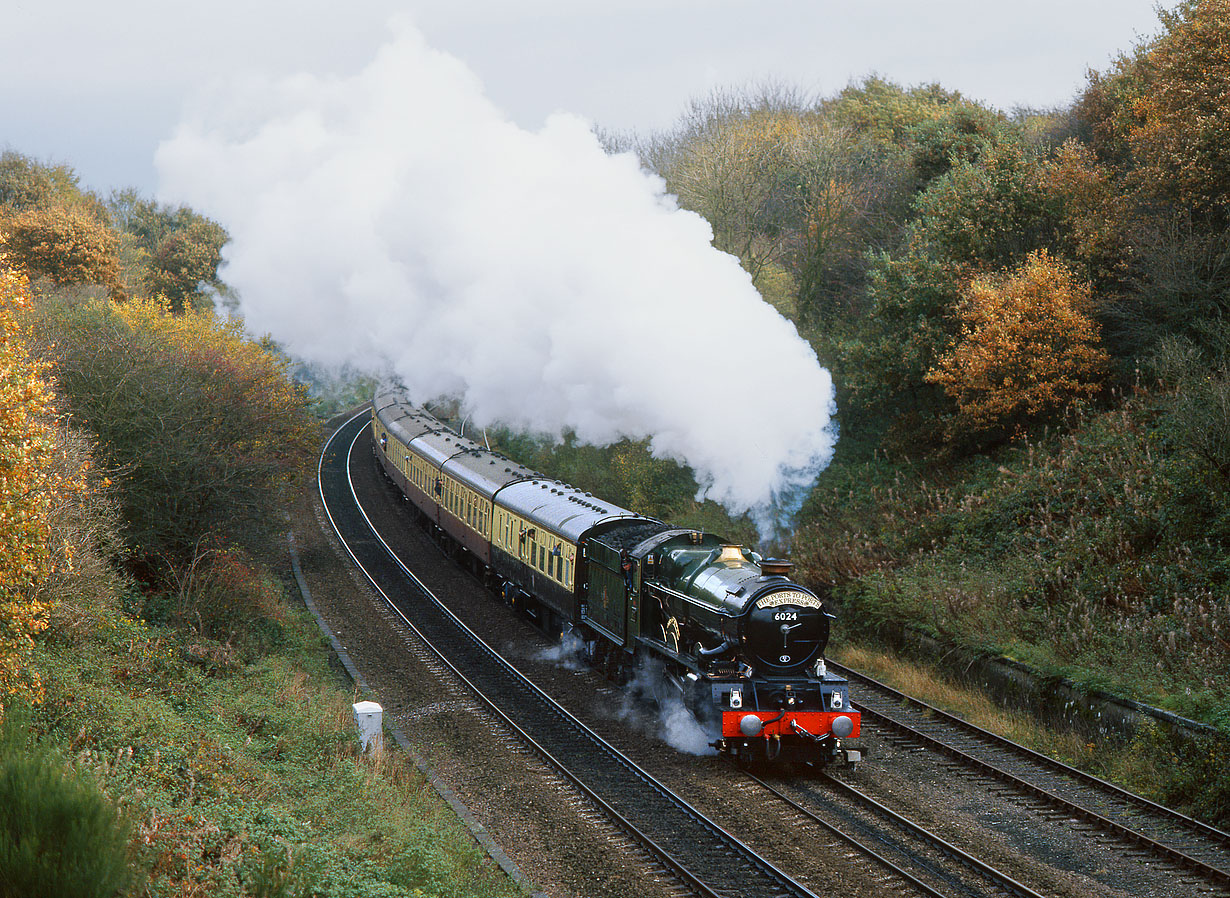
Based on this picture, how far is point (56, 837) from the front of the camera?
670 cm

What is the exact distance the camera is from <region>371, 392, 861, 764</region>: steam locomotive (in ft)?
39.8

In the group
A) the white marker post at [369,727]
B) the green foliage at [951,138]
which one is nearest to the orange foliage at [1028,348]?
the green foliage at [951,138]

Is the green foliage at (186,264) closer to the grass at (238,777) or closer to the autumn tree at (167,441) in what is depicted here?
the autumn tree at (167,441)

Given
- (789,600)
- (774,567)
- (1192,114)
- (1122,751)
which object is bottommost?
(1122,751)

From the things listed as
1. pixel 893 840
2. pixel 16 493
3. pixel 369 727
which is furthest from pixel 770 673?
pixel 16 493

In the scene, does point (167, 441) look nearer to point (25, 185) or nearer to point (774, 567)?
point (774, 567)

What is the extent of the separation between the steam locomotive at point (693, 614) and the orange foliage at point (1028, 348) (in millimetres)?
9173

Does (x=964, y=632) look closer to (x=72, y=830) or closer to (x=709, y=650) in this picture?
(x=709, y=650)

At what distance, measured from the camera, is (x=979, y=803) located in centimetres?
1177

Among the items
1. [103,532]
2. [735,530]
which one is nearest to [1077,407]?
[735,530]

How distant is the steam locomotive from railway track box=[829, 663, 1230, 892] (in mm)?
1952

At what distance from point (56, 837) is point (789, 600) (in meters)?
8.19

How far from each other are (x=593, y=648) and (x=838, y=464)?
1081cm

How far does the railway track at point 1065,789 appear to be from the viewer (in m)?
10.3
